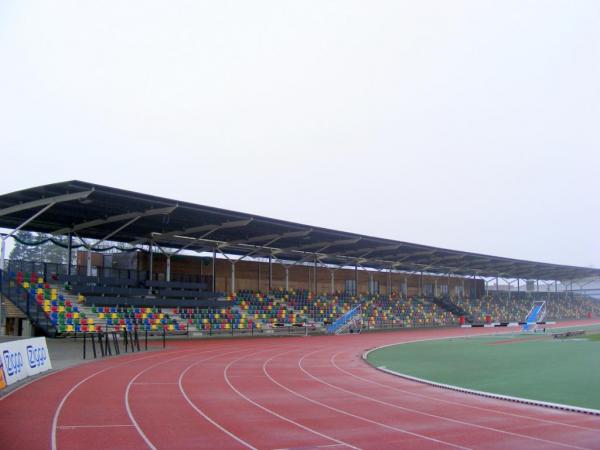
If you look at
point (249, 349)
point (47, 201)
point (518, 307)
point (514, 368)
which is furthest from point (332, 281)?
point (514, 368)

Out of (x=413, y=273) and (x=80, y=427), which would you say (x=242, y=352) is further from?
(x=413, y=273)

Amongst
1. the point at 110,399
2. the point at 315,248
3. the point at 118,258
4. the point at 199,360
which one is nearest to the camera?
the point at 110,399

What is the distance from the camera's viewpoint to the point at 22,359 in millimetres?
14461

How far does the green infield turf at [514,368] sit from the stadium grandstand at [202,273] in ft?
43.1

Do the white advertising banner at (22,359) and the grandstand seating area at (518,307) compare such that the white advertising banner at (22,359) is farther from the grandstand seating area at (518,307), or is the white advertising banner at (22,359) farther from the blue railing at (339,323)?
the grandstand seating area at (518,307)

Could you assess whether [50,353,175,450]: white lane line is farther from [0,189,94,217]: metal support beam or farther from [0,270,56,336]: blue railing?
[0,270,56,336]: blue railing

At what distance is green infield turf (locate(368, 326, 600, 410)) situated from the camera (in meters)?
12.5

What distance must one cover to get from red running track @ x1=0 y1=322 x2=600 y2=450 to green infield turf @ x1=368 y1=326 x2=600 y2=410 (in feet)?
4.35

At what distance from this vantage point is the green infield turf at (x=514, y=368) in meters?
12.5

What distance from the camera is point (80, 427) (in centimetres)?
899

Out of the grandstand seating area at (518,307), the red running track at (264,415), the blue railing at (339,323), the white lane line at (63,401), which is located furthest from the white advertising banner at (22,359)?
the grandstand seating area at (518,307)

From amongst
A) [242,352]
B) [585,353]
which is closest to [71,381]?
[242,352]

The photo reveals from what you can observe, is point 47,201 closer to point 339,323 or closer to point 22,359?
point 22,359

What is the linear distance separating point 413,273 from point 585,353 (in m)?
42.1
